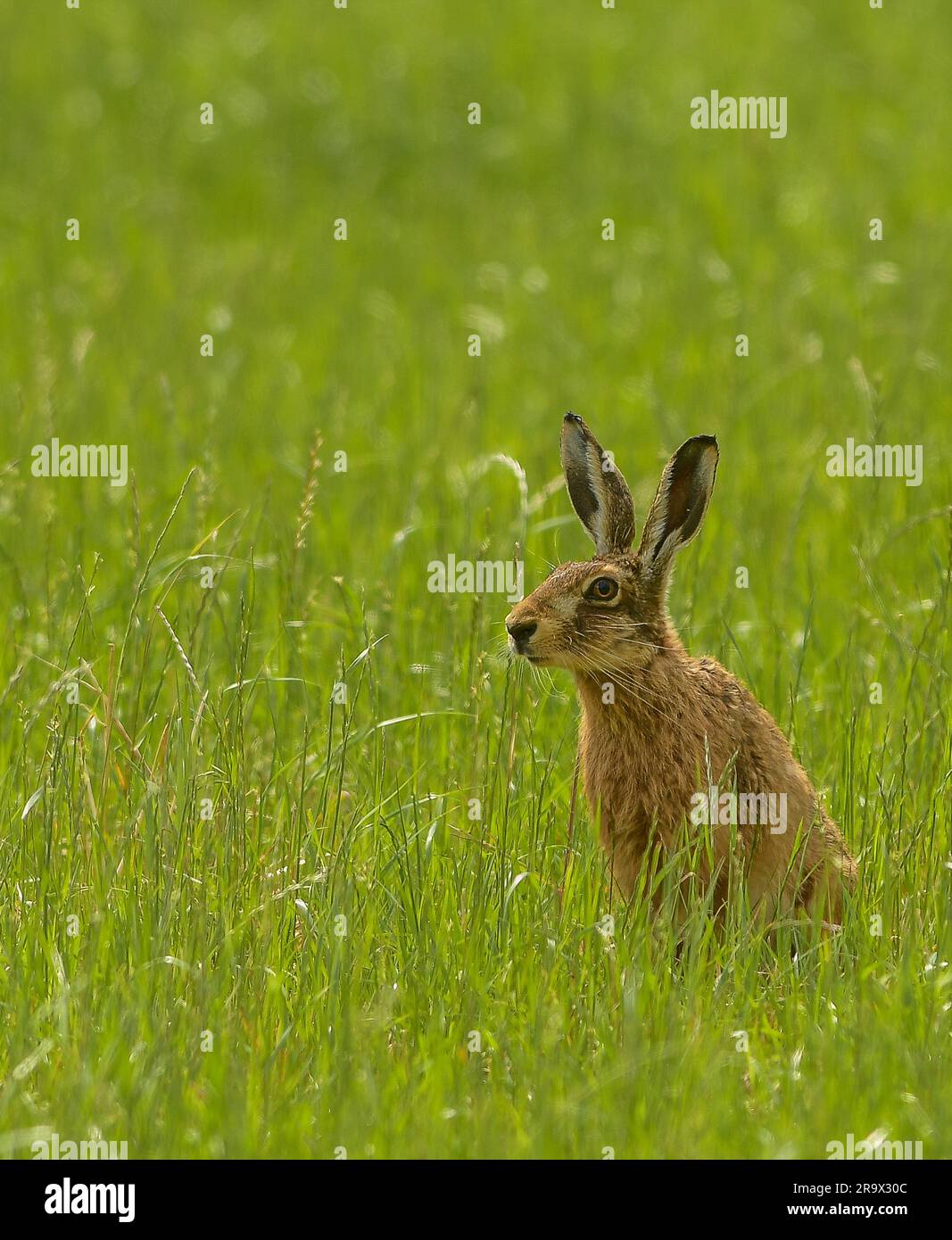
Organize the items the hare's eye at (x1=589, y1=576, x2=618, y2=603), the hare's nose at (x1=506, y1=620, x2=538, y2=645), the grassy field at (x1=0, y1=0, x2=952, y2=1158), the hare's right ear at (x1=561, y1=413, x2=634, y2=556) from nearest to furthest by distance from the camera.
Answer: the grassy field at (x1=0, y1=0, x2=952, y2=1158) → the hare's nose at (x1=506, y1=620, x2=538, y2=645) → the hare's eye at (x1=589, y1=576, x2=618, y2=603) → the hare's right ear at (x1=561, y1=413, x2=634, y2=556)

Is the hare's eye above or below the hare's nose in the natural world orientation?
above

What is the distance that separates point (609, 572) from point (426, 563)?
3.33 meters

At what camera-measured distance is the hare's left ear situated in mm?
5414

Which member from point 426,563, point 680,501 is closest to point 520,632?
point 680,501

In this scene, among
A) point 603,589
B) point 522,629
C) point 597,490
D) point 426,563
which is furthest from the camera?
point 426,563

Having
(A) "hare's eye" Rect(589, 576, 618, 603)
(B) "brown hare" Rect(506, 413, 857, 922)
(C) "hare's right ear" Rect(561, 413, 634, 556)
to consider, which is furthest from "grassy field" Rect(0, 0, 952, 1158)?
(A) "hare's eye" Rect(589, 576, 618, 603)

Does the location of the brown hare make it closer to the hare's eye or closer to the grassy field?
the hare's eye

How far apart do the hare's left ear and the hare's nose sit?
1.48 ft

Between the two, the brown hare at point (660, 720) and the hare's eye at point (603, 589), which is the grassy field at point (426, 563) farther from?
the hare's eye at point (603, 589)

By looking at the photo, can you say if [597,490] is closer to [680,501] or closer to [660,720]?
[680,501]

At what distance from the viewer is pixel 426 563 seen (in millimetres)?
8672

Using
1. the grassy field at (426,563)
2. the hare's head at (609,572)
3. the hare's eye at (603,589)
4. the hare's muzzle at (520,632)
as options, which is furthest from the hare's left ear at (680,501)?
the grassy field at (426,563)

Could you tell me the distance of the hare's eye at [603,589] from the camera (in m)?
5.38

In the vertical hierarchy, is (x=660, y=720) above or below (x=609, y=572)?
below
